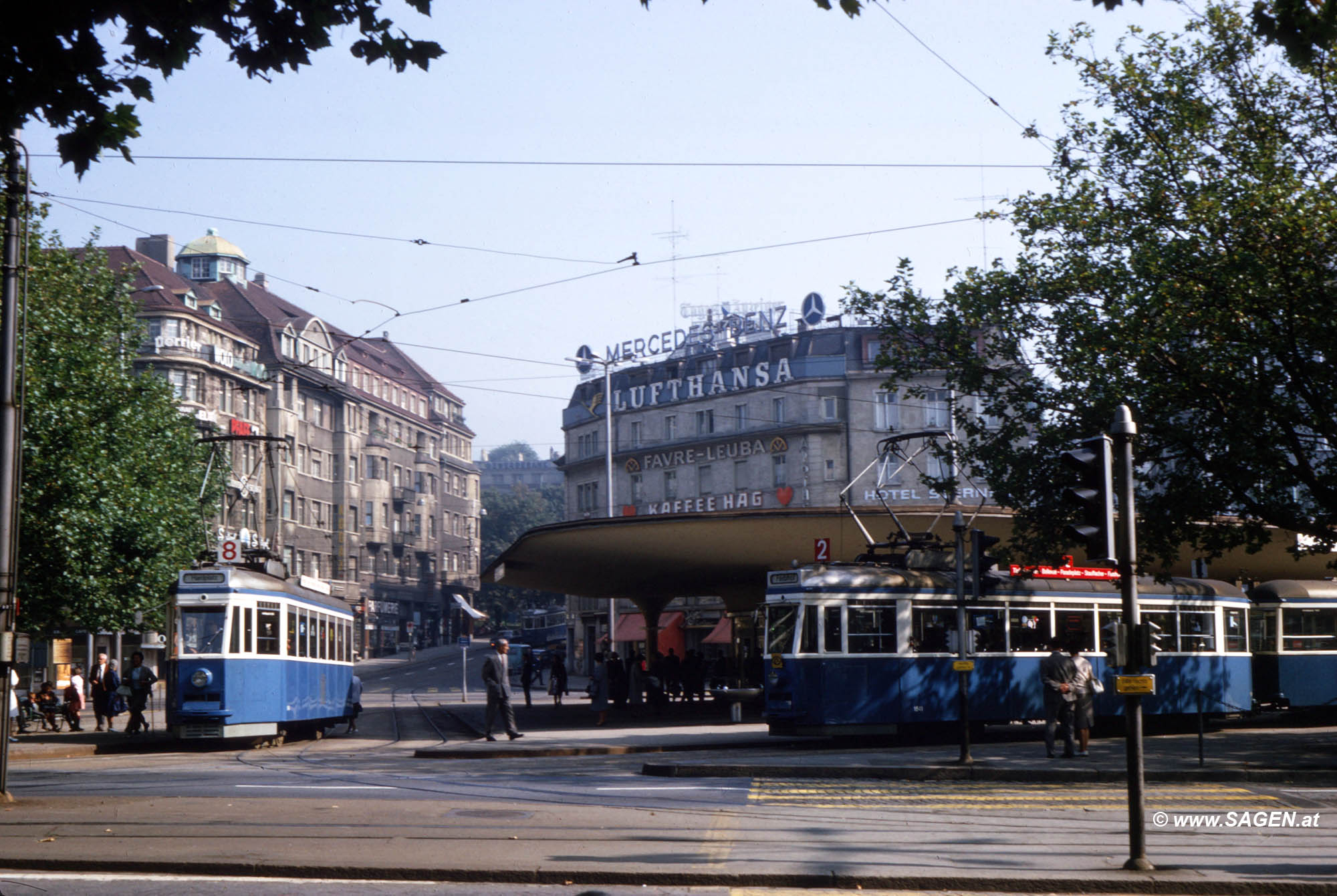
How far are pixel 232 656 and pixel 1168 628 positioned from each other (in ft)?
55.4

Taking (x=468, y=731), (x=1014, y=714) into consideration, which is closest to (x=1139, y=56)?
(x=1014, y=714)

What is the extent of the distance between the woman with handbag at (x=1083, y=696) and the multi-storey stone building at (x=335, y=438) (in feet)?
156

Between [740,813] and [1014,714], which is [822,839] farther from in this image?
[1014,714]

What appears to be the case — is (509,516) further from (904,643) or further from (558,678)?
(904,643)

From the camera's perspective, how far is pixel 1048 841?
10992mm

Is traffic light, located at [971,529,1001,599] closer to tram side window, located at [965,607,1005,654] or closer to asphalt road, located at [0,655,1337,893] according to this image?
asphalt road, located at [0,655,1337,893]

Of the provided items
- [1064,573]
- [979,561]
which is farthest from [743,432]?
[979,561]

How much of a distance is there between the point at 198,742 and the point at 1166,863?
65.8 ft

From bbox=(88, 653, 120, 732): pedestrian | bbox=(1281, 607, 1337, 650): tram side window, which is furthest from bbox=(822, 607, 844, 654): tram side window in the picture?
bbox=(88, 653, 120, 732): pedestrian

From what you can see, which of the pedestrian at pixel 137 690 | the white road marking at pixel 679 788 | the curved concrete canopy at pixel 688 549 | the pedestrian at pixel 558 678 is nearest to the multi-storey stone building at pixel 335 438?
the pedestrian at pixel 558 678

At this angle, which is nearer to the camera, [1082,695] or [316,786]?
[316,786]

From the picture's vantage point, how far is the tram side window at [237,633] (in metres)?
22.8

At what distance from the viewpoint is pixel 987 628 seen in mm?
23266

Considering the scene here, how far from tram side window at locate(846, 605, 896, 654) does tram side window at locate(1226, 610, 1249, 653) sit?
334 inches
